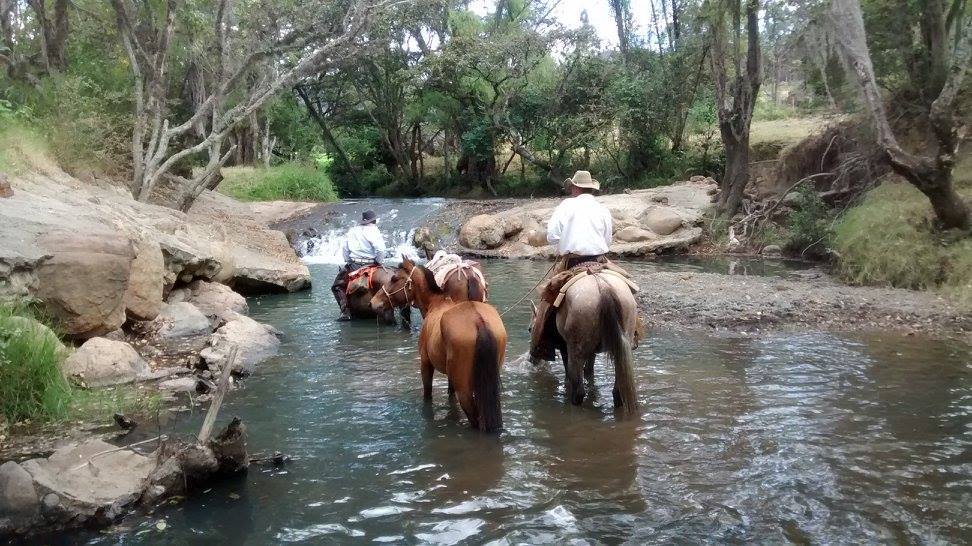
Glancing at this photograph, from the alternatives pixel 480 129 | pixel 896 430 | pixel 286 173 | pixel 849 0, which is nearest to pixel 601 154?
pixel 480 129

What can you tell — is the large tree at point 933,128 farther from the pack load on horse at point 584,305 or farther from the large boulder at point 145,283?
the large boulder at point 145,283

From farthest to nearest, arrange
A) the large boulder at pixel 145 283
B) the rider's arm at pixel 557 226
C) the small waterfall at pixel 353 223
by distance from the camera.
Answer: the small waterfall at pixel 353 223 → the large boulder at pixel 145 283 → the rider's arm at pixel 557 226

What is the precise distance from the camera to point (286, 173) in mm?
29391

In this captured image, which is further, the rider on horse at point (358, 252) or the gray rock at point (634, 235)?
the gray rock at point (634, 235)

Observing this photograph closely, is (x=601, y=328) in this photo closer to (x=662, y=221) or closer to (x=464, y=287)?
(x=464, y=287)

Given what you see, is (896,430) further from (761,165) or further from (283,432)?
(761,165)

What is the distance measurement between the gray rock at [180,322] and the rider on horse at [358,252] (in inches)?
90.2

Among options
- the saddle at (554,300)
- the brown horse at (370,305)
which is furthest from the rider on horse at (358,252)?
the saddle at (554,300)

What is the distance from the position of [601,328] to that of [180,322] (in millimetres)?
6257

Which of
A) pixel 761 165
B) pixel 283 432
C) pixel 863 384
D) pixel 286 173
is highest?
pixel 286 173

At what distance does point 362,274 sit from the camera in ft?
36.4

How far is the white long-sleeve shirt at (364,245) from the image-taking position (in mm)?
11438

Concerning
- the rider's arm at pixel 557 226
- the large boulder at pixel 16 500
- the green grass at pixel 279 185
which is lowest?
the large boulder at pixel 16 500

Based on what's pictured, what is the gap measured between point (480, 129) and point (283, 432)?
24841 millimetres
